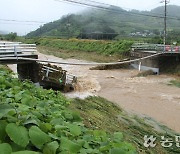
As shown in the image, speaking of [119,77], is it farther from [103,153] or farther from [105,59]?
[103,153]

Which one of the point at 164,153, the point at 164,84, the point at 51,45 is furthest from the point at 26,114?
the point at 51,45

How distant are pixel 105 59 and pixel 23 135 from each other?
1541 inches

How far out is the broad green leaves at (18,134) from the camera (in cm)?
282

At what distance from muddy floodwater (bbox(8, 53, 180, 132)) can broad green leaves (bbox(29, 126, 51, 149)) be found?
11.0 meters

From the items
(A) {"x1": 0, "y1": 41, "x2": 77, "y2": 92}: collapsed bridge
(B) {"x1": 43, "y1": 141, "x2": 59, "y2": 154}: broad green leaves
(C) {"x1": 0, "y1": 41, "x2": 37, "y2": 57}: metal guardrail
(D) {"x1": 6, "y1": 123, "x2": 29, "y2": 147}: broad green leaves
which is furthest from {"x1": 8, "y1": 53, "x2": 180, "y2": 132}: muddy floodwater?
(D) {"x1": 6, "y1": 123, "x2": 29, "y2": 147}: broad green leaves

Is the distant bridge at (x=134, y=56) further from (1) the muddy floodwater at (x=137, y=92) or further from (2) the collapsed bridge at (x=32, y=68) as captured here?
(1) the muddy floodwater at (x=137, y=92)

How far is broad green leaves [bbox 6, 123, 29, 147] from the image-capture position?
111 inches

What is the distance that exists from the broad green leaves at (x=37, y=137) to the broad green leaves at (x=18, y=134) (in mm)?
59

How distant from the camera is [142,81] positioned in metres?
27.3

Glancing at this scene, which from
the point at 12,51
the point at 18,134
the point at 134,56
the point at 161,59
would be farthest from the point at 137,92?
the point at 18,134

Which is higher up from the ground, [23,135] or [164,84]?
[23,135]

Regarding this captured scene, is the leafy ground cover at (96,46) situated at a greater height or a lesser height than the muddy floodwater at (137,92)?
greater

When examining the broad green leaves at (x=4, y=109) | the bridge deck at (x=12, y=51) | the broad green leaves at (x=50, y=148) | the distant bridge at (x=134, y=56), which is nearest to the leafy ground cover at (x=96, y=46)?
the distant bridge at (x=134, y=56)

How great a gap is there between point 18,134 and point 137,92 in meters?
20.0
